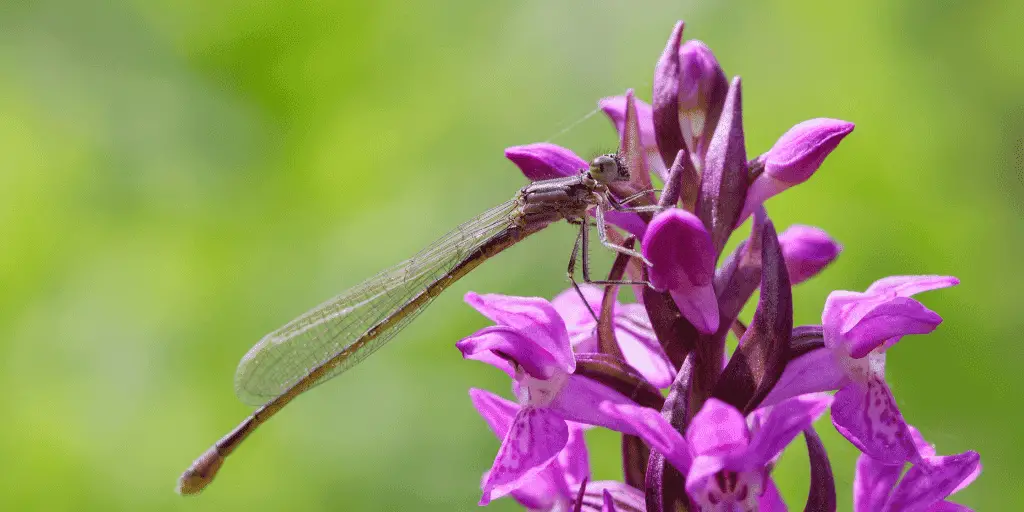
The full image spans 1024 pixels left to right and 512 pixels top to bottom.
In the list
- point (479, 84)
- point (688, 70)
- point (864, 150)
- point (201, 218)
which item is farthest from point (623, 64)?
point (688, 70)

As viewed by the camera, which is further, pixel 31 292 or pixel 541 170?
pixel 31 292

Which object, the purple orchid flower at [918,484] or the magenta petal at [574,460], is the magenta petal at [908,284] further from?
the magenta petal at [574,460]

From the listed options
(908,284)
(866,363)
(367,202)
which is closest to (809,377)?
(866,363)

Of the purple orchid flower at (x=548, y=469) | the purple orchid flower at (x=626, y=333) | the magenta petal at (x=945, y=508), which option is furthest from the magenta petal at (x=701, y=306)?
the magenta petal at (x=945, y=508)

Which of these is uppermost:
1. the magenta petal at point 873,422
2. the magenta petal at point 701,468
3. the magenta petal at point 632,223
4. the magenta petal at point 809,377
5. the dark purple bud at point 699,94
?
the dark purple bud at point 699,94

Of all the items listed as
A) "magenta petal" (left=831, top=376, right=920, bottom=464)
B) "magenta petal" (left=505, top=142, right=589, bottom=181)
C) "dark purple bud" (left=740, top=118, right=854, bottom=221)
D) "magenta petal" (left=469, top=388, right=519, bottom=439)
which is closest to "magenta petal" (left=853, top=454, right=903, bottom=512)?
"magenta petal" (left=831, top=376, right=920, bottom=464)

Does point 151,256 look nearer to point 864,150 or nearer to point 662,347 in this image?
point 864,150
